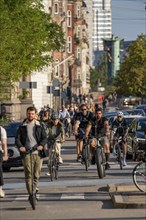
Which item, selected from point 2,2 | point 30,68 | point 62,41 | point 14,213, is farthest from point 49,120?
point 62,41

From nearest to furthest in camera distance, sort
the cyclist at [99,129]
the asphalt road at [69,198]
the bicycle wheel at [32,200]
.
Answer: the asphalt road at [69,198]
the bicycle wheel at [32,200]
the cyclist at [99,129]

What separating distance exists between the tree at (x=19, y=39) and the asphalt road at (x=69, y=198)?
15115 millimetres

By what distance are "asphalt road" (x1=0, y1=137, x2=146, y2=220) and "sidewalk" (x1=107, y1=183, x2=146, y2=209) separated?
16cm

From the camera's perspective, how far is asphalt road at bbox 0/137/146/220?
53.6ft

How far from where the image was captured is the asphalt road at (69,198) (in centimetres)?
1633

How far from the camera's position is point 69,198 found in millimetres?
19312

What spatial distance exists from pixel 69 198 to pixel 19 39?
86.6ft

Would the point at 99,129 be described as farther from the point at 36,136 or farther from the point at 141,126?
the point at 141,126

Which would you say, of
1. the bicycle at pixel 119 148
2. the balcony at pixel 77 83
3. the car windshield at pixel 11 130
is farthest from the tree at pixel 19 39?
the balcony at pixel 77 83

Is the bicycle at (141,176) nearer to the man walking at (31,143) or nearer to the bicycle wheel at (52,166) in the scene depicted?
the man walking at (31,143)

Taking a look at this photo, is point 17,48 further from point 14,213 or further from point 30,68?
point 14,213

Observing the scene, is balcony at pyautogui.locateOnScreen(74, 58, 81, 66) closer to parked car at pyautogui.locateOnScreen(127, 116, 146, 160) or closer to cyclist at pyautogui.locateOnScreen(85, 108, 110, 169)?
parked car at pyautogui.locateOnScreen(127, 116, 146, 160)

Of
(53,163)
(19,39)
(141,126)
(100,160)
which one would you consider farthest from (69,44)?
(100,160)

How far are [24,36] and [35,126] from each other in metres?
28.8
